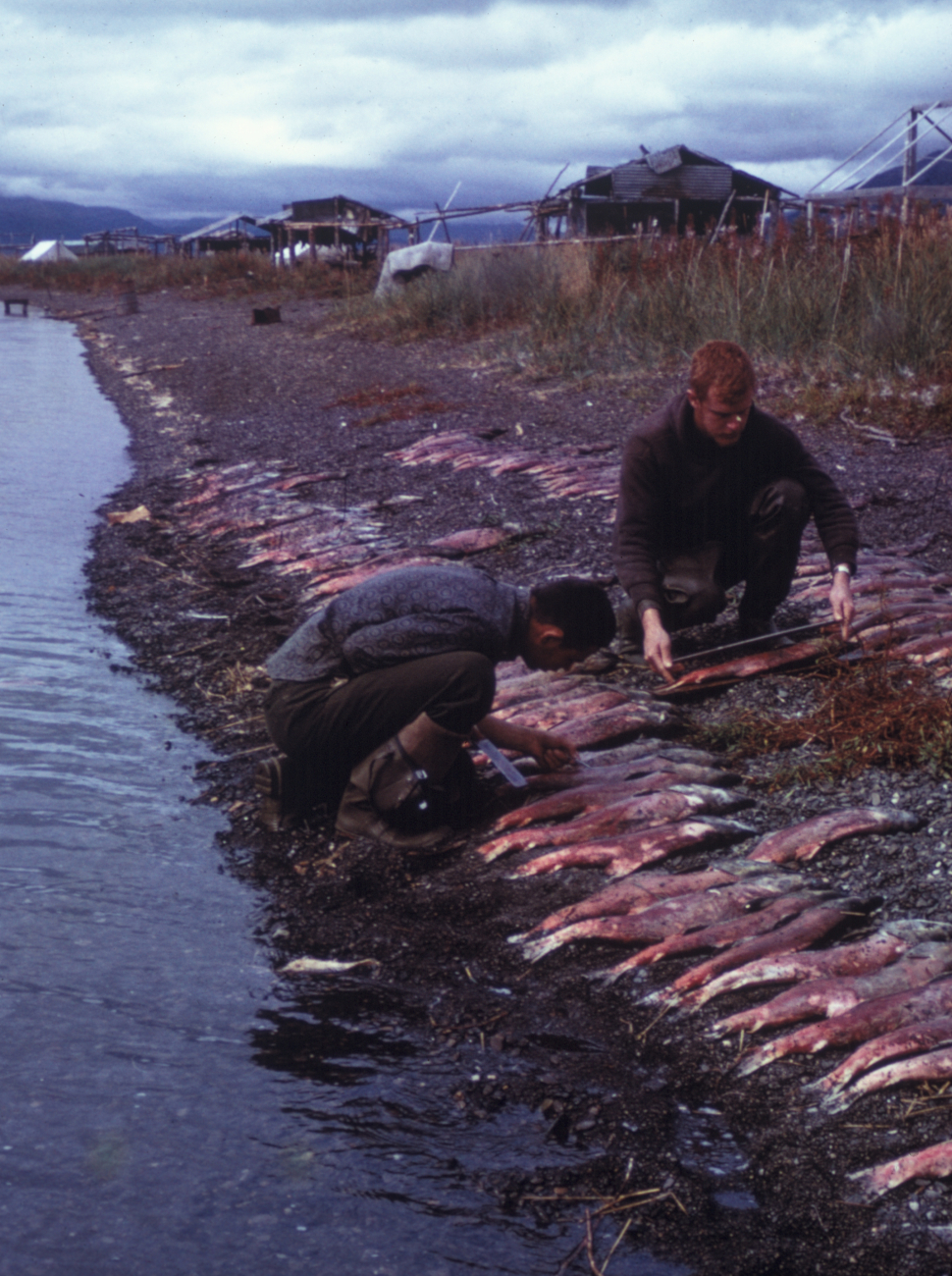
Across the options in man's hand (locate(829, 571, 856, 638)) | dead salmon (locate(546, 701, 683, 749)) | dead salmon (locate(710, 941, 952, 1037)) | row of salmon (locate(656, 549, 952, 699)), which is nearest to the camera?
dead salmon (locate(710, 941, 952, 1037))

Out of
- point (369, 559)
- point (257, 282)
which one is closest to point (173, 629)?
point (369, 559)

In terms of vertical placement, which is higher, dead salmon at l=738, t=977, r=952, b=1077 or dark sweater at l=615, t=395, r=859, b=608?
dark sweater at l=615, t=395, r=859, b=608

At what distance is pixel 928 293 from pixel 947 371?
721mm

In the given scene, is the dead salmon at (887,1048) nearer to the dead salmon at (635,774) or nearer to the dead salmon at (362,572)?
the dead salmon at (635,774)

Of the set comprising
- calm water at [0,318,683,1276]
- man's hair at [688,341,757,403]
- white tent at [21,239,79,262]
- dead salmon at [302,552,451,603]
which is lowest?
calm water at [0,318,683,1276]

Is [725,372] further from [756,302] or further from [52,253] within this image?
[52,253]

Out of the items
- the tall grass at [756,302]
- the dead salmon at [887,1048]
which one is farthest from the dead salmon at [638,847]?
the tall grass at [756,302]

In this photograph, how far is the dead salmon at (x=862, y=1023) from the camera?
108 inches

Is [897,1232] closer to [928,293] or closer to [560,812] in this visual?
[560,812]

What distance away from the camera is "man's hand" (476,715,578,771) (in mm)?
3945

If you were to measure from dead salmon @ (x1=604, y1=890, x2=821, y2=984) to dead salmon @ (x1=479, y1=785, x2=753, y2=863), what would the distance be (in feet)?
1.81

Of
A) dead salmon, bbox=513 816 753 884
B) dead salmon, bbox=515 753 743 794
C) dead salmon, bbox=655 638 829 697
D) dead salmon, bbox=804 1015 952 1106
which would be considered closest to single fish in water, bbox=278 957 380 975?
dead salmon, bbox=513 816 753 884

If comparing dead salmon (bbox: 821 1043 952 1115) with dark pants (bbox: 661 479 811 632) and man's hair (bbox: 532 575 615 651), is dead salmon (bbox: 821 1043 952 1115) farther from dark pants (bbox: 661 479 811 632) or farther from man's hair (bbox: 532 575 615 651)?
dark pants (bbox: 661 479 811 632)

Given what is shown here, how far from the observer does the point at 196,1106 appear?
2.83 m
